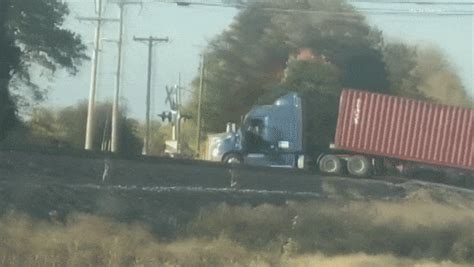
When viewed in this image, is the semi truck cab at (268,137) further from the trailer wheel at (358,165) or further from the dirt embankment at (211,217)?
the dirt embankment at (211,217)

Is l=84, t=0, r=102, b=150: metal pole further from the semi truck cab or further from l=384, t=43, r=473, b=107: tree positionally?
l=384, t=43, r=473, b=107: tree

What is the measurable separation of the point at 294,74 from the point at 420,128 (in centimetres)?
2055

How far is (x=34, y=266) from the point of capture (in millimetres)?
12773

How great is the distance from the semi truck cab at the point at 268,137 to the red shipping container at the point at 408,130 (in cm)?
184

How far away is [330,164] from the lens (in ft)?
136

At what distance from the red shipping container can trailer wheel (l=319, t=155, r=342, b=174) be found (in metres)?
0.56

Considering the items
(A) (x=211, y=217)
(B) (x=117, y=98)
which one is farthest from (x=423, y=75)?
(A) (x=211, y=217)

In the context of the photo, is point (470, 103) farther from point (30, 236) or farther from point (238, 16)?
point (30, 236)

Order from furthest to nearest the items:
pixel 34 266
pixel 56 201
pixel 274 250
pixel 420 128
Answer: pixel 420 128 < pixel 56 201 < pixel 274 250 < pixel 34 266

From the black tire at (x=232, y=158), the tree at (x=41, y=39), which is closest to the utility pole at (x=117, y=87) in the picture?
the tree at (x=41, y=39)

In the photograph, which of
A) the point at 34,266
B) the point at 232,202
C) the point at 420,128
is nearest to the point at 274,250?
the point at 34,266

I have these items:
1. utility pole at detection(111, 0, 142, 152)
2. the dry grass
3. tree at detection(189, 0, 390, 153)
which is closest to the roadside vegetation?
tree at detection(189, 0, 390, 153)

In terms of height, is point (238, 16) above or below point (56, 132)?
above

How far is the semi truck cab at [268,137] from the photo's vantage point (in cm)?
4194
